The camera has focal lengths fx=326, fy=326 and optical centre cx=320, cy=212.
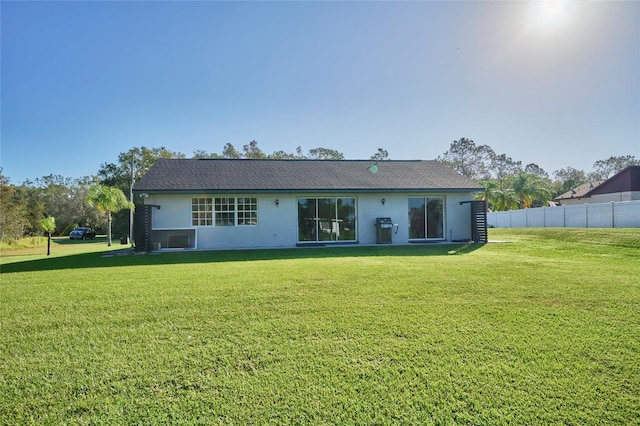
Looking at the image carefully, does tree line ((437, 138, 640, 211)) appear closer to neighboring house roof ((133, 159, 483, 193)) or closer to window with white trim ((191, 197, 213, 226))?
neighboring house roof ((133, 159, 483, 193))

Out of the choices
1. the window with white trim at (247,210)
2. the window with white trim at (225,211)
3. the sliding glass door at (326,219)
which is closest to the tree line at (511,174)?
the sliding glass door at (326,219)

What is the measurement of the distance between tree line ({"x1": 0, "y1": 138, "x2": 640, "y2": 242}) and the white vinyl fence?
728cm

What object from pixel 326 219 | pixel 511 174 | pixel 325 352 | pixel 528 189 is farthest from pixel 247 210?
pixel 511 174

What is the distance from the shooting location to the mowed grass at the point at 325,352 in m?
2.27

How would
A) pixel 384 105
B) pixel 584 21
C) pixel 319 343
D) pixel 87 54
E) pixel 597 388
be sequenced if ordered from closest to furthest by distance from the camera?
pixel 597 388
pixel 319 343
pixel 584 21
pixel 87 54
pixel 384 105

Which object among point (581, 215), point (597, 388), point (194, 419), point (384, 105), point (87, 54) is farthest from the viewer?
point (581, 215)

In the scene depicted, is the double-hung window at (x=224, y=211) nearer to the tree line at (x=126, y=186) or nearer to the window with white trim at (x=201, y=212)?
the window with white trim at (x=201, y=212)

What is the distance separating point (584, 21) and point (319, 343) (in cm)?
1493

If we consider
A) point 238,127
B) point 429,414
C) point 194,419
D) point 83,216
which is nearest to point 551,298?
point 429,414

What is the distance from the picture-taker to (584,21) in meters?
11.6

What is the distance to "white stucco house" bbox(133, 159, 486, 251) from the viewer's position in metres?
12.9

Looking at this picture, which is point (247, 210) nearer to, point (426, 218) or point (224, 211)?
point (224, 211)

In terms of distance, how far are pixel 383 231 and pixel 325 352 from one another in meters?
11.3

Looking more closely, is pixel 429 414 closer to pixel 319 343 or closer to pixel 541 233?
pixel 319 343
